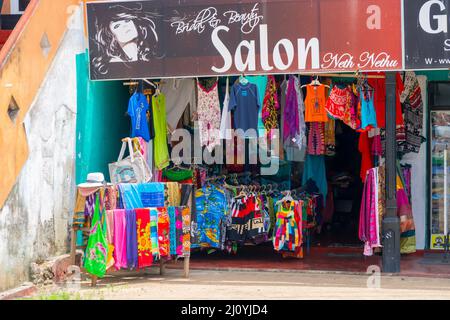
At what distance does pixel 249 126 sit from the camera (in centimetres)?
1312

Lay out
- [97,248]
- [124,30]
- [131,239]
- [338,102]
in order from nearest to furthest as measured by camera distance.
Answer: [97,248]
[131,239]
[124,30]
[338,102]

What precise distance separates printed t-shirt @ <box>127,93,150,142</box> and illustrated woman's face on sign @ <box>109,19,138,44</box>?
0.96 metres

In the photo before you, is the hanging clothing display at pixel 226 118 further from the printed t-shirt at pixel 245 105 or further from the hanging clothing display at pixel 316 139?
the hanging clothing display at pixel 316 139

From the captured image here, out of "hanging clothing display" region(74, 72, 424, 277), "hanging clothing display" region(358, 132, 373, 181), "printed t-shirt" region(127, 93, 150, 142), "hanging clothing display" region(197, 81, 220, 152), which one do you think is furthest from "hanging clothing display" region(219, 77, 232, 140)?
"hanging clothing display" region(358, 132, 373, 181)

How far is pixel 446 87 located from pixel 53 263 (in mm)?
7073

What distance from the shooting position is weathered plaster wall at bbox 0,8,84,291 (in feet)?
35.8

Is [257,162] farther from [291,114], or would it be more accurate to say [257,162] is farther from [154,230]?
[154,230]

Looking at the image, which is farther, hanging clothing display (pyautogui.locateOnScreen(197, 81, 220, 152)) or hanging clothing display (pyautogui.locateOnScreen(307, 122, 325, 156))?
hanging clothing display (pyautogui.locateOnScreen(307, 122, 325, 156))

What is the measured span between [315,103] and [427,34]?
2107 mm

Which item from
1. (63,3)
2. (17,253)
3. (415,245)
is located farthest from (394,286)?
(63,3)

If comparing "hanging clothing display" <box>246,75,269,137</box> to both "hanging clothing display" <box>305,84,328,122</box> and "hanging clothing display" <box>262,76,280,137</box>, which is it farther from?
"hanging clothing display" <box>305,84,328,122</box>

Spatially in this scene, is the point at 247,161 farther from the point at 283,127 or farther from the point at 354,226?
the point at 354,226

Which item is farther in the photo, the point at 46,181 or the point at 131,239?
the point at 46,181

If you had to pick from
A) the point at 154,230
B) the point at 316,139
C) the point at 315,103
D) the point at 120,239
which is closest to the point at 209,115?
the point at 315,103
